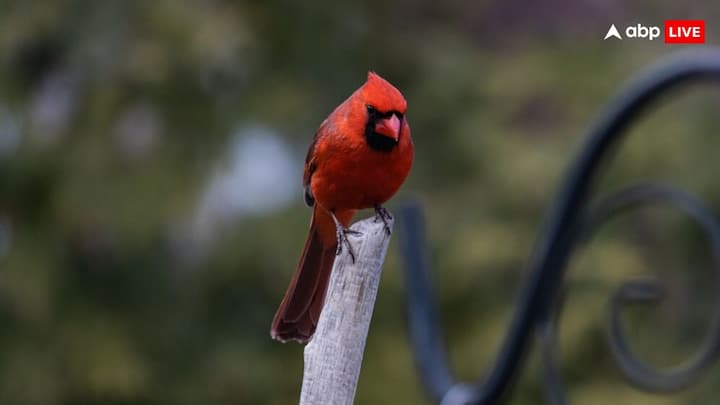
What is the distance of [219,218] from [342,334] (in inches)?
162

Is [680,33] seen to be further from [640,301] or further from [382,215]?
[382,215]

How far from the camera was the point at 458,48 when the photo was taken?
6059 mm

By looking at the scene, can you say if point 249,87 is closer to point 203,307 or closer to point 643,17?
point 203,307

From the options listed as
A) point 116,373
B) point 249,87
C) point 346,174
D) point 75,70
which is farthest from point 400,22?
point 346,174

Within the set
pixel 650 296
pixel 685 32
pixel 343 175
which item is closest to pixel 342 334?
pixel 343 175

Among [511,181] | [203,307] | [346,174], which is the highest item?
[511,181]

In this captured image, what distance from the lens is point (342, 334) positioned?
1.44 meters

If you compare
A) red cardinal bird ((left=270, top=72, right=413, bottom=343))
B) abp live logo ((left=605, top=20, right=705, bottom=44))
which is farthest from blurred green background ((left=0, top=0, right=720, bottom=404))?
red cardinal bird ((left=270, top=72, right=413, bottom=343))

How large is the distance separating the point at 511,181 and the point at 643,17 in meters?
1.45

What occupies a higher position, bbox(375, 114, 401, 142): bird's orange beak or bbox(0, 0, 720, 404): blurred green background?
bbox(0, 0, 720, 404): blurred green background

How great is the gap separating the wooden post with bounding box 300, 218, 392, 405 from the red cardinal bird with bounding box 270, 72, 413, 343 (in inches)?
15.2

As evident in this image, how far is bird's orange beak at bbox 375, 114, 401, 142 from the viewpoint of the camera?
2029 millimetres

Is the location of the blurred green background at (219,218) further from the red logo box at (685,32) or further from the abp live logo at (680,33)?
the red logo box at (685,32)

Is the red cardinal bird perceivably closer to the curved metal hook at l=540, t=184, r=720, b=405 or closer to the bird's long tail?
the bird's long tail
